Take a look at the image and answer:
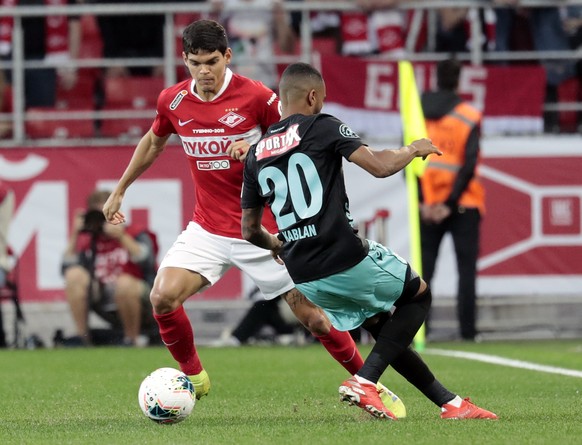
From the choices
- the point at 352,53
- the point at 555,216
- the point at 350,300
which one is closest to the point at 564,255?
the point at 555,216

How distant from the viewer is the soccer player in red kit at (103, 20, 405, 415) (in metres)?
7.99

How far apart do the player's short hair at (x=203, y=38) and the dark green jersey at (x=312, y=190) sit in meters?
1.15

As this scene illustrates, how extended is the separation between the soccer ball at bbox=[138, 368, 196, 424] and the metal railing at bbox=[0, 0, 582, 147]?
7987 millimetres

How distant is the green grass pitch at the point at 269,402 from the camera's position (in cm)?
638

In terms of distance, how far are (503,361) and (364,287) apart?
502cm

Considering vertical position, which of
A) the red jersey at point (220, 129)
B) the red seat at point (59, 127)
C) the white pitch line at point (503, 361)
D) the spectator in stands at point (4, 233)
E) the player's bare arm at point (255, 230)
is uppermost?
the red jersey at point (220, 129)

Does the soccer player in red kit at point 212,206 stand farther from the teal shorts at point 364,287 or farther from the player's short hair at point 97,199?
the player's short hair at point 97,199

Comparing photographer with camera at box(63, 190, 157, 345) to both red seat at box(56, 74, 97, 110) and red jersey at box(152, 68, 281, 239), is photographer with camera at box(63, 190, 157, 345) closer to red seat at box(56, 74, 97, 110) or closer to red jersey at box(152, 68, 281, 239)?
red seat at box(56, 74, 97, 110)

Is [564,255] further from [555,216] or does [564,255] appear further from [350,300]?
[350,300]

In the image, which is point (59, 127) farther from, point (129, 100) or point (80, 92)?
point (129, 100)

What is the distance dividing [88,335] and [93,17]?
4.10 metres

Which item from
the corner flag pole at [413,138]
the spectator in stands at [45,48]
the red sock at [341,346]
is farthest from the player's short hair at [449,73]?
the red sock at [341,346]

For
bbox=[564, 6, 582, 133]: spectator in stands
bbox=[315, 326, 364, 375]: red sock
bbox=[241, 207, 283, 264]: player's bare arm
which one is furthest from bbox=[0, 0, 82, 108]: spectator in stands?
bbox=[241, 207, 283, 264]: player's bare arm

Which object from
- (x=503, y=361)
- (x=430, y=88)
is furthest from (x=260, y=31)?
(x=503, y=361)
